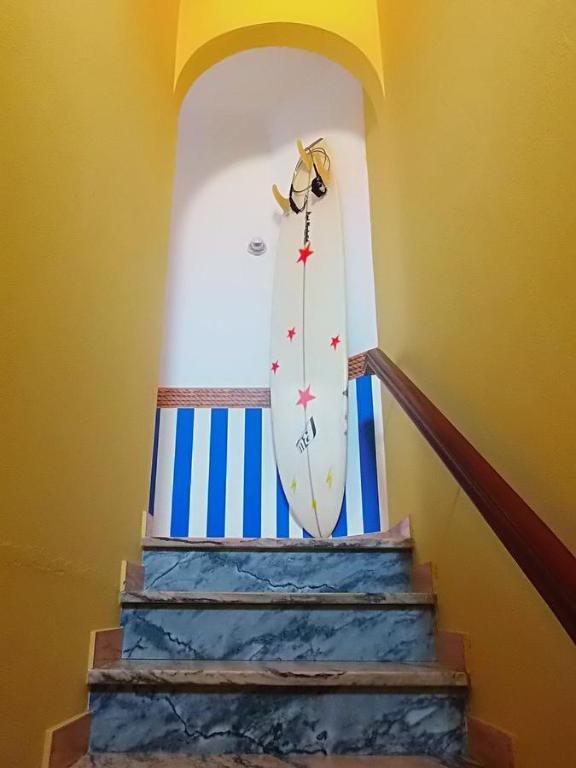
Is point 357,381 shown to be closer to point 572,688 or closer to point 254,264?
point 254,264

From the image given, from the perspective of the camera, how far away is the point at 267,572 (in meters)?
1.68

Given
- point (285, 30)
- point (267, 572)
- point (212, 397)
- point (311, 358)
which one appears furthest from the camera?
point (212, 397)

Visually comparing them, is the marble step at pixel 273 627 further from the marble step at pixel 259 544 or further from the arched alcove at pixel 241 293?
the arched alcove at pixel 241 293

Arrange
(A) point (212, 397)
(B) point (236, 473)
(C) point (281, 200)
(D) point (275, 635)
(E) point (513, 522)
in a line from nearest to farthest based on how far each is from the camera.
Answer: (E) point (513, 522) < (D) point (275, 635) < (B) point (236, 473) < (A) point (212, 397) < (C) point (281, 200)

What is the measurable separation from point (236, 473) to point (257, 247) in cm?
124

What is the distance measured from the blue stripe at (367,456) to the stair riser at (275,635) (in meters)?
0.95

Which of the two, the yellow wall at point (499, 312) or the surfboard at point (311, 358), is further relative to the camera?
the surfboard at point (311, 358)

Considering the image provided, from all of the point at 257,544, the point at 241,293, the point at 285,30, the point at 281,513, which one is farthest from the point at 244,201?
the point at 257,544

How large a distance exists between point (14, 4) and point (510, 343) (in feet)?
3.60

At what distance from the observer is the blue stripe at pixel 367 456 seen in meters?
2.45

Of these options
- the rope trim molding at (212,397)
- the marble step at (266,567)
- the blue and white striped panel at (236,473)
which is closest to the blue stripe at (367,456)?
the blue and white striped panel at (236,473)

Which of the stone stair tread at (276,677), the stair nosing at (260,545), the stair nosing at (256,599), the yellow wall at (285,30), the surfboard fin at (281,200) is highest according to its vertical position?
→ the yellow wall at (285,30)

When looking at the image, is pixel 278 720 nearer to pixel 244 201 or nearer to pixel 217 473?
pixel 217 473

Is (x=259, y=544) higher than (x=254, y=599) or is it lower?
higher
